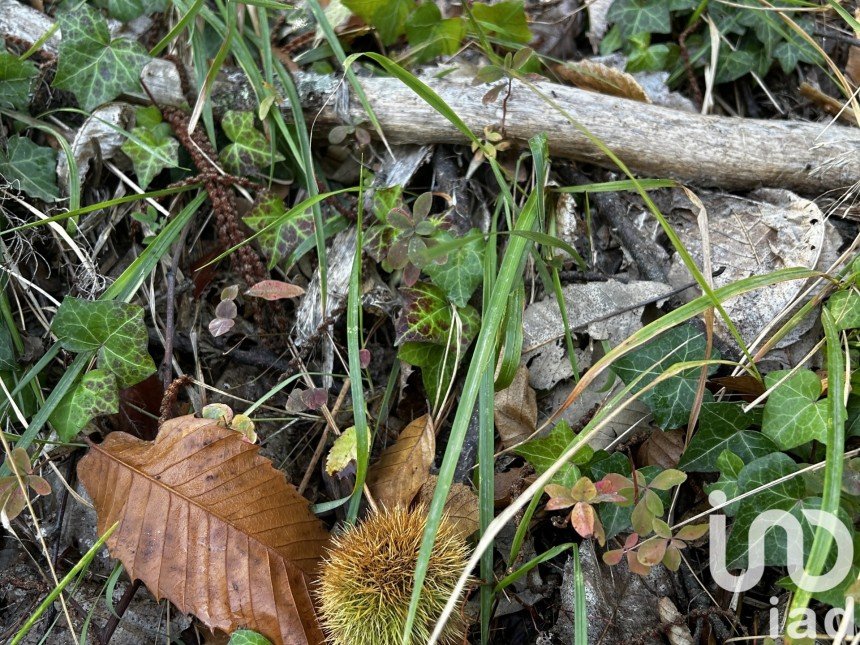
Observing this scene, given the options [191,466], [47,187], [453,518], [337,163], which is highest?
[47,187]

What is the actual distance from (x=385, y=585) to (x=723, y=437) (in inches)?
36.3

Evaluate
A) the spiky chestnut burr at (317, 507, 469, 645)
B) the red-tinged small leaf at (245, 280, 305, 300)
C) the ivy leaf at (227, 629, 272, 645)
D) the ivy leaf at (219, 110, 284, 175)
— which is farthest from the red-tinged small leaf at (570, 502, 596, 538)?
the ivy leaf at (219, 110, 284, 175)

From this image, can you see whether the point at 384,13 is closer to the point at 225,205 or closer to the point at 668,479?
the point at 225,205

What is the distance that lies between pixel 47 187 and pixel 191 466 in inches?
43.3

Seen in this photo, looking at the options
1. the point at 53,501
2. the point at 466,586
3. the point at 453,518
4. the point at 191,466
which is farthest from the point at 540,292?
the point at 53,501

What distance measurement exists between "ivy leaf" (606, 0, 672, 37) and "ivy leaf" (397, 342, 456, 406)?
1465 millimetres

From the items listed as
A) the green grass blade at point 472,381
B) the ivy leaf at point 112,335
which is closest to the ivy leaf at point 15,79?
the ivy leaf at point 112,335

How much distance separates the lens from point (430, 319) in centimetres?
187

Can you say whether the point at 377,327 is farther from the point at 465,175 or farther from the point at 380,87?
the point at 380,87

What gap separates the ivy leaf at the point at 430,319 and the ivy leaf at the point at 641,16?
52.7 inches

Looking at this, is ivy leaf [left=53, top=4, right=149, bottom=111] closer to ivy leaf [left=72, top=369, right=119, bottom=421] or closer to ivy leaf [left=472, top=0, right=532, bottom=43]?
ivy leaf [left=72, top=369, right=119, bottom=421]

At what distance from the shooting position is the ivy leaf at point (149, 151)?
6.81 feet

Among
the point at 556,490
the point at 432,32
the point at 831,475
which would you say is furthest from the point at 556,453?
the point at 432,32

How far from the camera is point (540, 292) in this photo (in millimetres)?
2047
